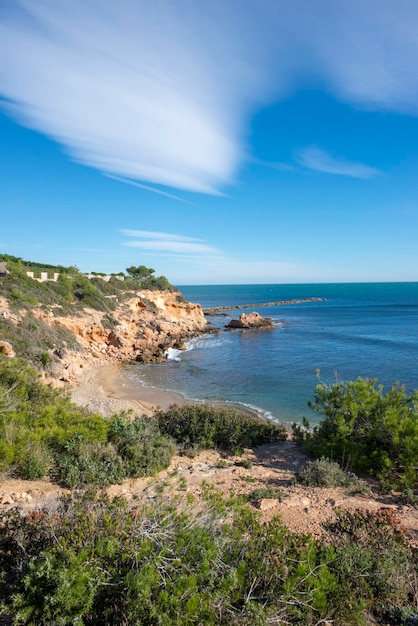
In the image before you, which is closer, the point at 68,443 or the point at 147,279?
the point at 68,443

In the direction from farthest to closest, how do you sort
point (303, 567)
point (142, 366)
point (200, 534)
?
point (142, 366) < point (200, 534) < point (303, 567)

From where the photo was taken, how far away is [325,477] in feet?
26.5

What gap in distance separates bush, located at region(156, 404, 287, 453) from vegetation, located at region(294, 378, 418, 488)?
7.91 ft

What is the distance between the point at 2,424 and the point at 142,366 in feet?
66.6

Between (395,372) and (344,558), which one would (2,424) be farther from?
(395,372)

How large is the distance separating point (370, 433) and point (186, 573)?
7058mm

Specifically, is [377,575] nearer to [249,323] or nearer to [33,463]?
[33,463]

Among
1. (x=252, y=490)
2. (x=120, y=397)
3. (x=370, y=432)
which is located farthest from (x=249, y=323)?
(x=252, y=490)

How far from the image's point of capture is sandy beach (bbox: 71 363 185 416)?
59.2 ft

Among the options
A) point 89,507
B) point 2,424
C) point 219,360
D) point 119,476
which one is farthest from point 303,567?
point 219,360

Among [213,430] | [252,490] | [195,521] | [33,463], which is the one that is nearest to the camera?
[195,521]

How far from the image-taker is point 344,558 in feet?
14.4

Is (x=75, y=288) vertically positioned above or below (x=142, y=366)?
above

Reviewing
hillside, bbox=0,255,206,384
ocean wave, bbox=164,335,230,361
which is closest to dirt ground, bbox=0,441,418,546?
hillside, bbox=0,255,206,384
